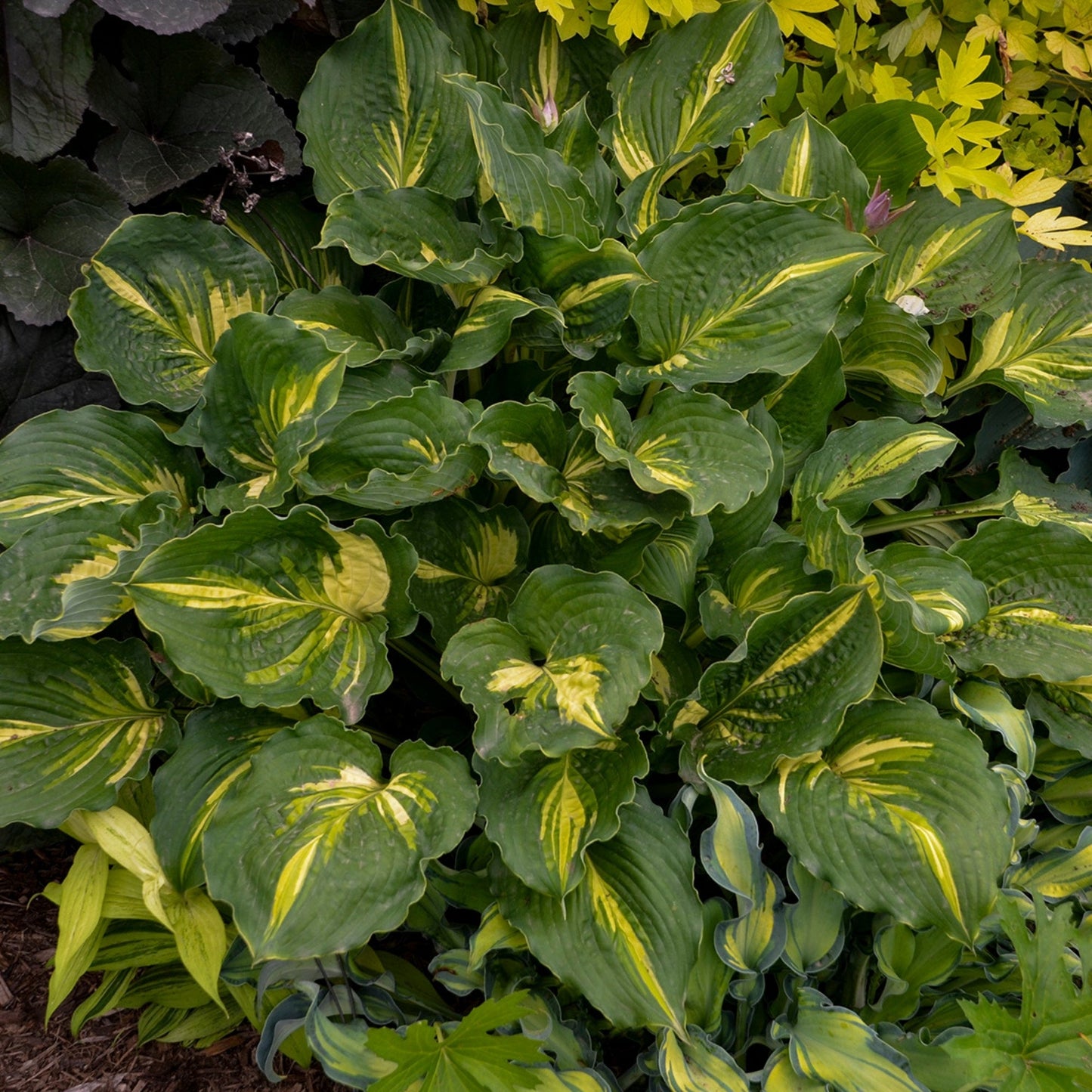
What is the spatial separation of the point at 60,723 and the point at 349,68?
4.49 feet

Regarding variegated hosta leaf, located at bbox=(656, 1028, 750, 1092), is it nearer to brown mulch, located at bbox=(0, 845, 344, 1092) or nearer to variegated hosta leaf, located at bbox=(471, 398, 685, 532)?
brown mulch, located at bbox=(0, 845, 344, 1092)

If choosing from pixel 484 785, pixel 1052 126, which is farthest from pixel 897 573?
pixel 1052 126

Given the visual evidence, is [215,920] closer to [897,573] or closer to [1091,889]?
[897,573]

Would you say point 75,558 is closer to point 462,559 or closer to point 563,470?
point 462,559

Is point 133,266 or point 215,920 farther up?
point 133,266

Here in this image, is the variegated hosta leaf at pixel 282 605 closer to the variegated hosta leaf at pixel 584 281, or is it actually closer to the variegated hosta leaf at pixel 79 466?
the variegated hosta leaf at pixel 79 466

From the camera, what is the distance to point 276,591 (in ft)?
5.10

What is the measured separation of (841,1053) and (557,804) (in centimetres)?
55

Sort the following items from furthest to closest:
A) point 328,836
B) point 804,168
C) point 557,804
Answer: point 804,168 < point 557,804 < point 328,836

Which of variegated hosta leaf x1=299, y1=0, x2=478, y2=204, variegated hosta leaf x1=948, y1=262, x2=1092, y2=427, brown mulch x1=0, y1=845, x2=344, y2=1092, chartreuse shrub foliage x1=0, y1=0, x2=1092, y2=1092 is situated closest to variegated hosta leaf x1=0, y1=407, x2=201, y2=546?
chartreuse shrub foliage x1=0, y1=0, x2=1092, y2=1092

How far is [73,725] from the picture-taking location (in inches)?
64.0

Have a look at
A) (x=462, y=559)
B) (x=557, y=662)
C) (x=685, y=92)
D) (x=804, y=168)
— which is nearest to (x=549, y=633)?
(x=557, y=662)

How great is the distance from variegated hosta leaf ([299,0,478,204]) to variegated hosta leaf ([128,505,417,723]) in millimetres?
768

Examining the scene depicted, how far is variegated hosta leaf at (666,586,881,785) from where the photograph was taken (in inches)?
58.7
